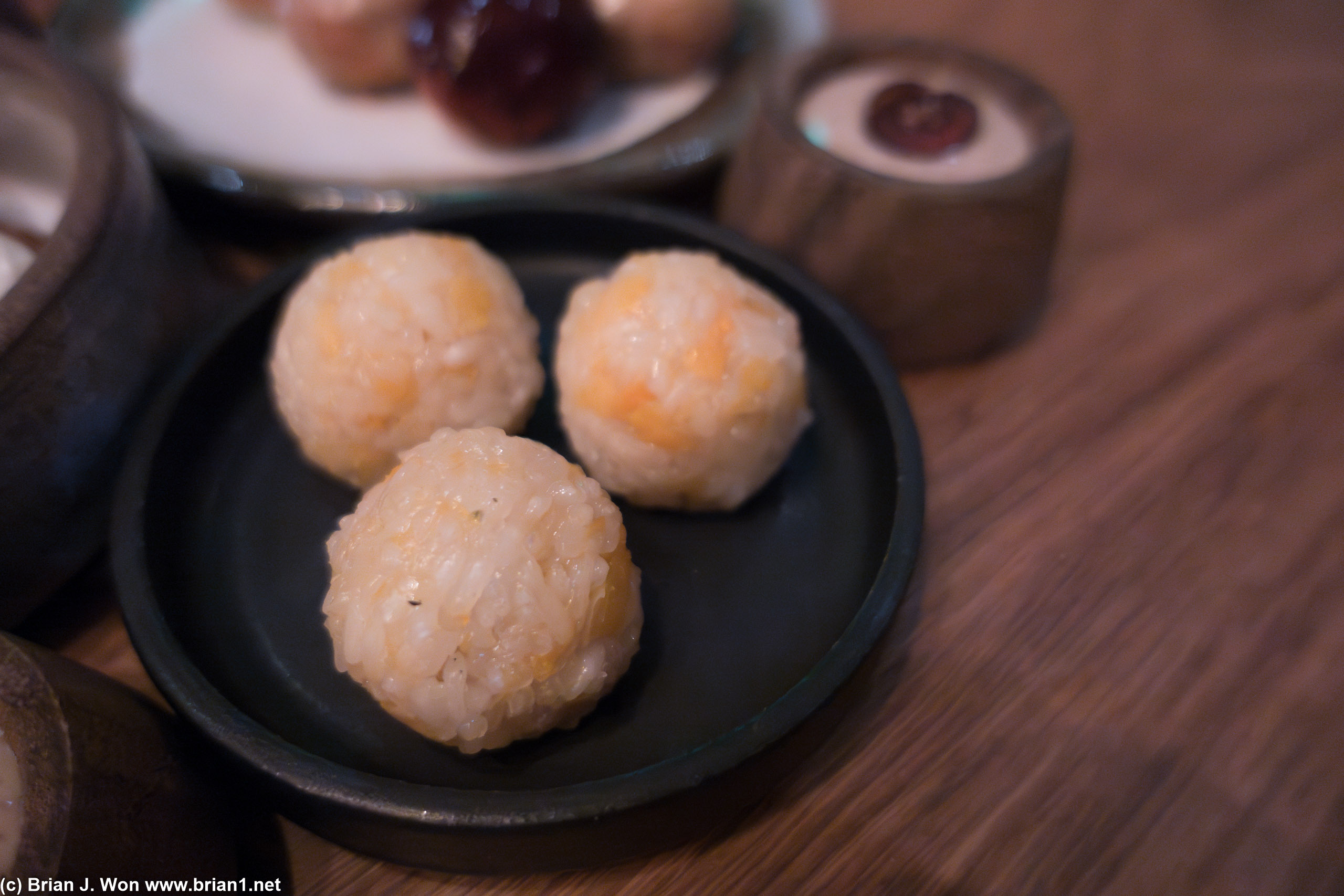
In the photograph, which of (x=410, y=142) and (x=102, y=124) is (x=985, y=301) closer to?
(x=410, y=142)

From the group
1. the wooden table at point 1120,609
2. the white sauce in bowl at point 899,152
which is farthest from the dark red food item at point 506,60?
the wooden table at point 1120,609

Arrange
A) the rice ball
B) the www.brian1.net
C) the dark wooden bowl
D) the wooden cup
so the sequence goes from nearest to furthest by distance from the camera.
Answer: the www.brian1.net, the dark wooden bowl, the wooden cup, the rice ball

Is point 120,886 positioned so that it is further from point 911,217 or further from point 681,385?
point 911,217

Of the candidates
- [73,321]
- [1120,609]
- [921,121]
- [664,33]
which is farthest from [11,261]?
[1120,609]

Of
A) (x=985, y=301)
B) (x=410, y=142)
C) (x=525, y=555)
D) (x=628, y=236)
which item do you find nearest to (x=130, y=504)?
(x=525, y=555)

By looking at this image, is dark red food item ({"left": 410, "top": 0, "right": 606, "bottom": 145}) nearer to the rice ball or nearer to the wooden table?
the rice ball

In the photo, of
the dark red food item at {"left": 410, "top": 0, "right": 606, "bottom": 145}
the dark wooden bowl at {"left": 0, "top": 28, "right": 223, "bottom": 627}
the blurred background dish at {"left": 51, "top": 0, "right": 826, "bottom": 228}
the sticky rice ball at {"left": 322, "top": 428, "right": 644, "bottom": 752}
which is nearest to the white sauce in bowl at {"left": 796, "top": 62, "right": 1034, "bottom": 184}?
the blurred background dish at {"left": 51, "top": 0, "right": 826, "bottom": 228}
